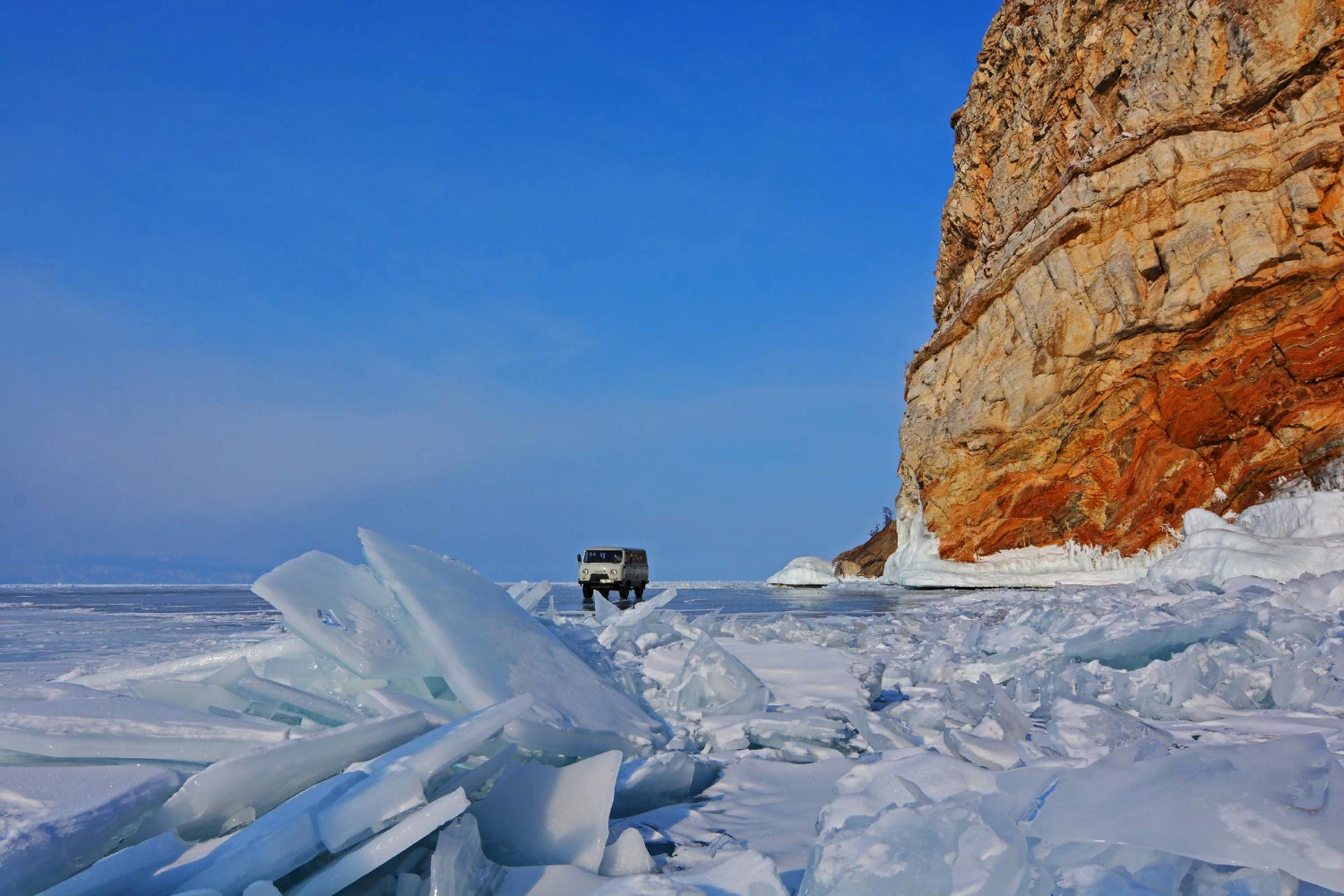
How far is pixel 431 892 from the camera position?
61.4 inches

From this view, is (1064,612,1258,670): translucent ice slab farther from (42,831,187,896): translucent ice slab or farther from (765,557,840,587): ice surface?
(765,557,840,587): ice surface

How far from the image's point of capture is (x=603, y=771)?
199 centimetres

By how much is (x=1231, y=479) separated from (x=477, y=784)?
27.7 metres

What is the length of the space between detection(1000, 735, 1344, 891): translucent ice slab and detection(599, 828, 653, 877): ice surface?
0.88 metres

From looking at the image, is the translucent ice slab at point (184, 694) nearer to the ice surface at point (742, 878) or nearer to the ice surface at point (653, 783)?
the ice surface at point (653, 783)

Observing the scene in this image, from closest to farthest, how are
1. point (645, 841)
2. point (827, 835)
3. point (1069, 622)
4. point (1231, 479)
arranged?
point (827, 835) < point (645, 841) < point (1069, 622) < point (1231, 479)

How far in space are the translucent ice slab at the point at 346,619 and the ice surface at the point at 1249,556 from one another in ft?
31.9

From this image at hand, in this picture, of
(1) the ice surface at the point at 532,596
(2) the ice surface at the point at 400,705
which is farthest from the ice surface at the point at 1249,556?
(2) the ice surface at the point at 400,705

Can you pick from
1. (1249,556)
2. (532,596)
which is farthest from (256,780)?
(1249,556)

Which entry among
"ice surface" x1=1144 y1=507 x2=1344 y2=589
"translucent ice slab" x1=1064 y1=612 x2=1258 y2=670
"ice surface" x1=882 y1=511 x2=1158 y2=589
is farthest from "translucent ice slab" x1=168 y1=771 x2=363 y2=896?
"ice surface" x1=882 y1=511 x2=1158 y2=589

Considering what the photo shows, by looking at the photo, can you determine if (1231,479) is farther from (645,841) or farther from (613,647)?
A: (645,841)

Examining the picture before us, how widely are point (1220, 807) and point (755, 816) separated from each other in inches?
51.4

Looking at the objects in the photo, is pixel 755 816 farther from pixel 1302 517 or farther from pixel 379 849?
pixel 1302 517

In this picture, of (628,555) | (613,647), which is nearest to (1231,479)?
(628,555)
